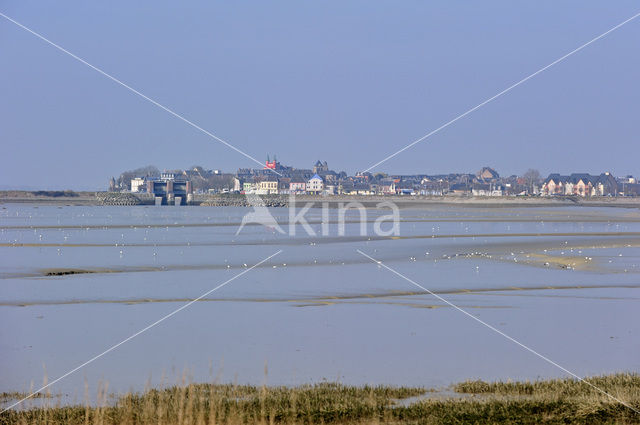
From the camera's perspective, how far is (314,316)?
20.9m

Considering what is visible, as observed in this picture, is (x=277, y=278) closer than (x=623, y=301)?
No

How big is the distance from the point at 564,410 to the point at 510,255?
28.2 meters

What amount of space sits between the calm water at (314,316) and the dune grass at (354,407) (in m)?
1.32

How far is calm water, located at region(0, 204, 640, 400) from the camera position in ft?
49.2

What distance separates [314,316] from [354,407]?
9227 mm

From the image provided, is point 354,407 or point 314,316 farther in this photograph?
point 314,316

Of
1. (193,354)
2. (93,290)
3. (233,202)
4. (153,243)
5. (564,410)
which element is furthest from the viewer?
(233,202)

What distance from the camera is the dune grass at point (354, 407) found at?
11156 mm

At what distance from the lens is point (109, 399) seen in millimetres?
12719

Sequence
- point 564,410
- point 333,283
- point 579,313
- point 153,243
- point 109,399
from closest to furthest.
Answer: point 564,410
point 109,399
point 579,313
point 333,283
point 153,243

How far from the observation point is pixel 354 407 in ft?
38.4

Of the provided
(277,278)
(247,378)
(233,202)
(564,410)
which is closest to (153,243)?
(277,278)

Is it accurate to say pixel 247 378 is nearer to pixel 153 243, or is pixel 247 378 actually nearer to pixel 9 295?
pixel 9 295

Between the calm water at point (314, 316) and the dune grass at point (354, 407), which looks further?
the calm water at point (314, 316)
